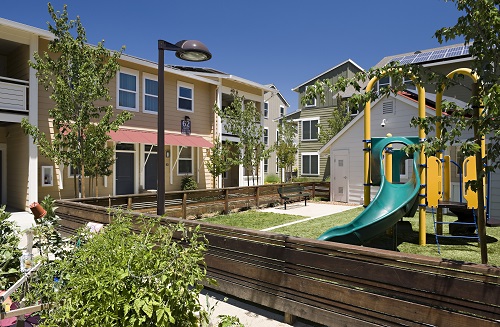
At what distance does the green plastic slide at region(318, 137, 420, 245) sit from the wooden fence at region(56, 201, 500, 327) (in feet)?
8.14

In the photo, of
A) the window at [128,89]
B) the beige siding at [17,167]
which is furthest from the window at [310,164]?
the beige siding at [17,167]

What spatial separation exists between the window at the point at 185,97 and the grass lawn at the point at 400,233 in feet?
26.5

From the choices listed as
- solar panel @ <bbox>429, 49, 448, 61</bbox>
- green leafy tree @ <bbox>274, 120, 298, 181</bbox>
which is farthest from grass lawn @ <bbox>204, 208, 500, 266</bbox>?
green leafy tree @ <bbox>274, 120, 298, 181</bbox>

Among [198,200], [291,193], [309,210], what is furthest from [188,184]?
[309,210]

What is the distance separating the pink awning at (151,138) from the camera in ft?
50.2

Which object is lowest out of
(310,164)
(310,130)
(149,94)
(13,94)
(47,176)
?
(47,176)

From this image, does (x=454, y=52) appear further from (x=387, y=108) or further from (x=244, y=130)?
(x=244, y=130)

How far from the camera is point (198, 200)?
12969mm

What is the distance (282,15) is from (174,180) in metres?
10.6

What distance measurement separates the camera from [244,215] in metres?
13.9

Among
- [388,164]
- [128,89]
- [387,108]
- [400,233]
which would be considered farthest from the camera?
[128,89]

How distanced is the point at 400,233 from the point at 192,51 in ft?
27.1

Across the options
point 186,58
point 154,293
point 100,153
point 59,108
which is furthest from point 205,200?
point 154,293

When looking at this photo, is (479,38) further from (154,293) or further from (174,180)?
(174,180)
